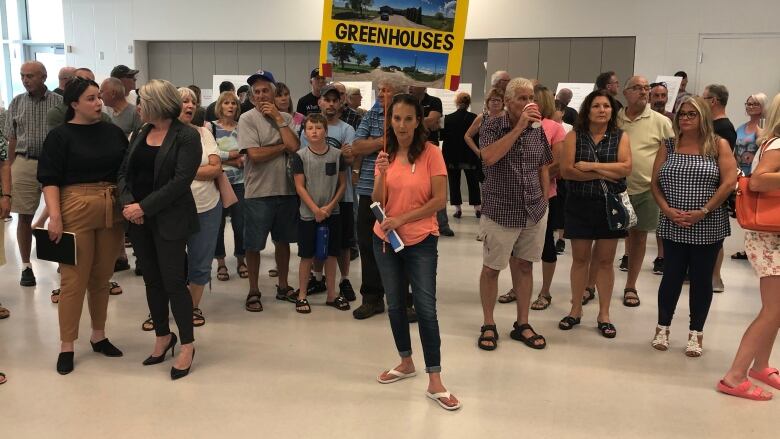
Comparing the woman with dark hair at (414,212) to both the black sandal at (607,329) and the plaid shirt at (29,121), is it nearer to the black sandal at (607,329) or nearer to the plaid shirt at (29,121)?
the black sandal at (607,329)

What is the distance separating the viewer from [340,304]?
4.46 m

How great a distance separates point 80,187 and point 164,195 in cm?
54

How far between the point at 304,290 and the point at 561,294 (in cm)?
203

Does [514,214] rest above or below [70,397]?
above

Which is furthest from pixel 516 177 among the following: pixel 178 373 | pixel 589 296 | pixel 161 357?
pixel 161 357

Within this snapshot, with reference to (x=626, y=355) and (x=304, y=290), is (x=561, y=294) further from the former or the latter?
(x=304, y=290)

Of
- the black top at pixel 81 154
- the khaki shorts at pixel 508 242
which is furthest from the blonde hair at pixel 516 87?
the black top at pixel 81 154

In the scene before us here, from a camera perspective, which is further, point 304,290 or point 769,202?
point 304,290

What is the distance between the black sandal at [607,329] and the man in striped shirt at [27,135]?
4.21 metres

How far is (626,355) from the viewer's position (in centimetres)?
369

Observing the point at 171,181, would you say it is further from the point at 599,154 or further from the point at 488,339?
the point at 599,154

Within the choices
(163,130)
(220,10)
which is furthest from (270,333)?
(220,10)

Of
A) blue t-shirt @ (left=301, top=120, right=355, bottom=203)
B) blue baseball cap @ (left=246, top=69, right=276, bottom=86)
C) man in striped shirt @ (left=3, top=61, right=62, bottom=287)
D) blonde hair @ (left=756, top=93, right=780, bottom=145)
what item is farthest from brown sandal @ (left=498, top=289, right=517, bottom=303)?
man in striped shirt @ (left=3, top=61, right=62, bottom=287)

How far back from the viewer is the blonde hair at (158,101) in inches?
123
